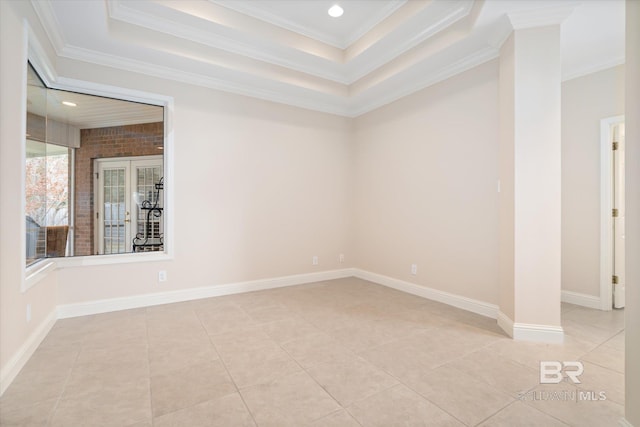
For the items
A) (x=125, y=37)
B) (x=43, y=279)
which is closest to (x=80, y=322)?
(x=43, y=279)

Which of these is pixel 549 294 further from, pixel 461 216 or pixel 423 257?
pixel 423 257

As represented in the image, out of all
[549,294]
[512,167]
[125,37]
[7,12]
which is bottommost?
[549,294]

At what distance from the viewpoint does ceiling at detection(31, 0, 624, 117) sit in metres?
2.65

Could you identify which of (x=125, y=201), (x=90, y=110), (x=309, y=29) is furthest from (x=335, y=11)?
(x=125, y=201)

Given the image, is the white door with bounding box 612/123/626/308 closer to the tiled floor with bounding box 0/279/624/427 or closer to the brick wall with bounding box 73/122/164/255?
the tiled floor with bounding box 0/279/624/427

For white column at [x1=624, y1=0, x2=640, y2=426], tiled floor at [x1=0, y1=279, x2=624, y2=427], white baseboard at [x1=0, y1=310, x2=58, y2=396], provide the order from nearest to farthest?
white column at [x1=624, y1=0, x2=640, y2=426] → tiled floor at [x1=0, y1=279, x2=624, y2=427] → white baseboard at [x1=0, y1=310, x2=58, y2=396]

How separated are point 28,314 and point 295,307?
2.36 metres

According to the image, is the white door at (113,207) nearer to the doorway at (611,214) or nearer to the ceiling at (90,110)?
the ceiling at (90,110)

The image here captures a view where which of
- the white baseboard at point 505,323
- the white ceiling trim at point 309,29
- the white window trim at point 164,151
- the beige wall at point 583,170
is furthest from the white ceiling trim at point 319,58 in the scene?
the white baseboard at point 505,323

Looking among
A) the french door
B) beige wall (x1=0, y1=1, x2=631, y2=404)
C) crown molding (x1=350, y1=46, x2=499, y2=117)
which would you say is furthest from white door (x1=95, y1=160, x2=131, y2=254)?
crown molding (x1=350, y1=46, x2=499, y2=117)

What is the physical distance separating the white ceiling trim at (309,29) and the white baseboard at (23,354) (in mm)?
3452

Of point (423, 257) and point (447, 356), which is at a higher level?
point (423, 257)

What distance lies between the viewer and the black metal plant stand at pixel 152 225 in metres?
3.67

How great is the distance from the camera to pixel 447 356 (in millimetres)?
2361
